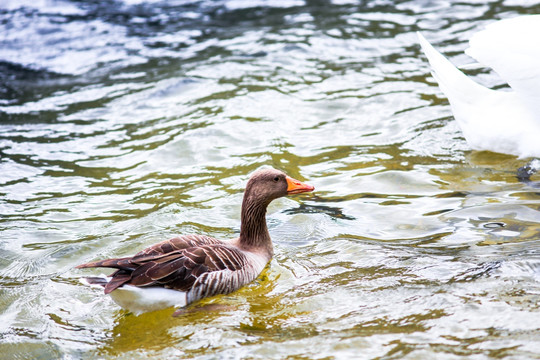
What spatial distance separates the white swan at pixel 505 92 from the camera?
296 inches

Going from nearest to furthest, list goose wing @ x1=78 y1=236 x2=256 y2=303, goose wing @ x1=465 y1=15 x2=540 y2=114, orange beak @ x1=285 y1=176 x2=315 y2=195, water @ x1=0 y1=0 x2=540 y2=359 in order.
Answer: water @ x1=0 y1=0 x2=540 y2=359 → goose wing @ x1=78 y1=236 x2=256 y2=303 → orange beak @ x1=285 y1=176 x2=315 y2=195 → goose wing @ x1=465 y1=15 x2=540 y2=114

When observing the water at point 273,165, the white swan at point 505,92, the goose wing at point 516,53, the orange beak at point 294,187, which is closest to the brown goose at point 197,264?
the orange beak at point 294,187

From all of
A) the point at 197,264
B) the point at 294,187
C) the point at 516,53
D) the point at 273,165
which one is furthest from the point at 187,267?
the point at 516,53

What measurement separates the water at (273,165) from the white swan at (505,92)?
433mm

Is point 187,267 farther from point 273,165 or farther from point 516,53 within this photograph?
point 516,53

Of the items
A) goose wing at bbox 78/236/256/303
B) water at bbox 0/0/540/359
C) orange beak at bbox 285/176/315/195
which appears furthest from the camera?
orange beak at bbox 285/176/315/195

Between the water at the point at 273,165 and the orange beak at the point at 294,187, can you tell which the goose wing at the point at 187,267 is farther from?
the orange beak at the point at 294,187

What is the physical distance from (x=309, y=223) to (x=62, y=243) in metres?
2.71

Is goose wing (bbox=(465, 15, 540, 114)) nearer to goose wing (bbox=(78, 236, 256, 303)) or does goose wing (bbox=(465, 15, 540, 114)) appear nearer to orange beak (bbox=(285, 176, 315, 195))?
Result: orange beak (bbox=(285, 176, 315, 195))

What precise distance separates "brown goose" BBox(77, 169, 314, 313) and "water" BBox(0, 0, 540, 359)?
0.56ft

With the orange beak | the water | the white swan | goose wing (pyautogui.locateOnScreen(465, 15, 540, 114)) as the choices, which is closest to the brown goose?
the orange beak

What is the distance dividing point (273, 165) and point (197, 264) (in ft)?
10.3

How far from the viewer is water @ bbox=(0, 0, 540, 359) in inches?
197

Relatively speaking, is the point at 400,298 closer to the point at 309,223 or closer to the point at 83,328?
the point at 309,223
